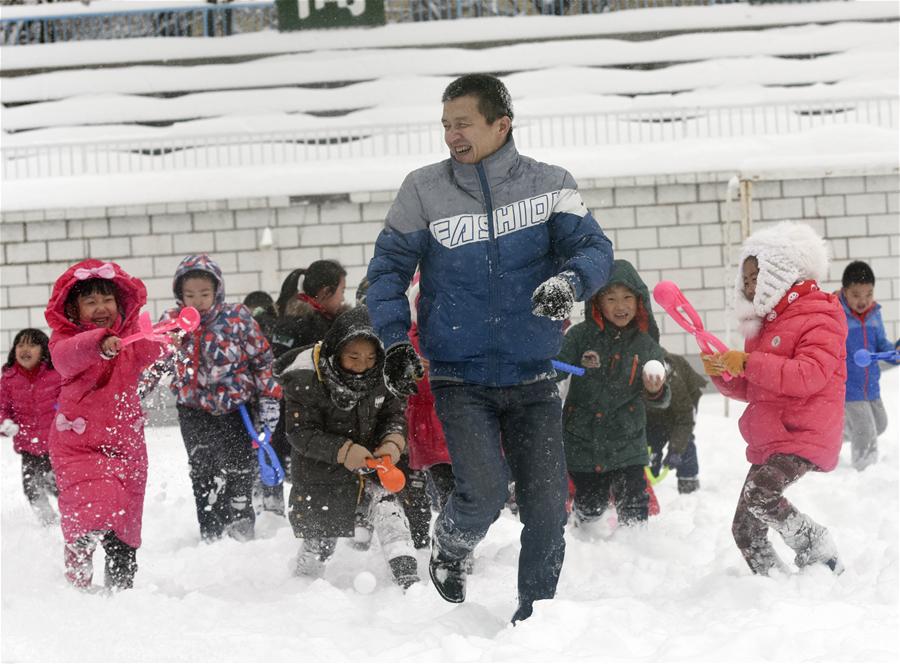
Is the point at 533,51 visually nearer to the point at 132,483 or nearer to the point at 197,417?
the point at 197,417

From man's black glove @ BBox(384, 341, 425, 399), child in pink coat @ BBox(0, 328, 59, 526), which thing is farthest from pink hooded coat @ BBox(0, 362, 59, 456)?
man's black glove @ BBox(384, 341, 425, 399)

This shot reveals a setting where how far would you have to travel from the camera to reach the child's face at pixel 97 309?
4.49m

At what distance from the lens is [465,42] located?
750 inches

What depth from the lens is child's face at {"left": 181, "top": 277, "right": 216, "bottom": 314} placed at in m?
5.82

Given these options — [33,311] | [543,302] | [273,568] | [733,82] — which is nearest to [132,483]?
[273,568]

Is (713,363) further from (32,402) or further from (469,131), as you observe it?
(32,402)

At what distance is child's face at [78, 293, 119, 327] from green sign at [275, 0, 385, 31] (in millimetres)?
15790

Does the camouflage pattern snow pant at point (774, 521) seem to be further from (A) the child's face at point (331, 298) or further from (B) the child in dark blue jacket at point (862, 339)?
(B) the child in dark blue jacket at point (862, 339)

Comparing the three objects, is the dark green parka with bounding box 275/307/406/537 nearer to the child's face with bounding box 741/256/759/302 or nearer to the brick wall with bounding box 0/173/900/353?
the child's face with bounding box 741/256/759/302

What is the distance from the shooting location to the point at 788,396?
4195 millimetres

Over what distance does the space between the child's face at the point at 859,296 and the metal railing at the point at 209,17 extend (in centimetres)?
1269

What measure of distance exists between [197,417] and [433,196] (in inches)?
113

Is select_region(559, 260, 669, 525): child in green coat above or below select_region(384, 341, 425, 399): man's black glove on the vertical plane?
below

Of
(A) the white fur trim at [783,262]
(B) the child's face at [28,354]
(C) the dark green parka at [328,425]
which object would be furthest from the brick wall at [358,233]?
(A) the white fur trim at [783,262]
